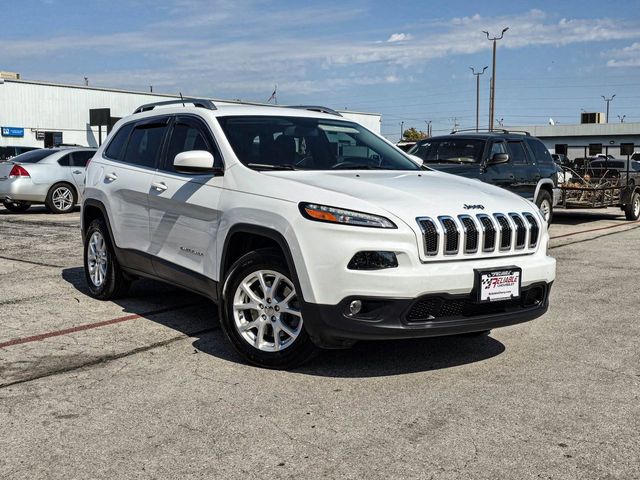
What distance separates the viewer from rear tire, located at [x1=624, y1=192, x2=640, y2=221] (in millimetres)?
17203

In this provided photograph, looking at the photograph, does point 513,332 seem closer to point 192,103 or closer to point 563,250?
point 192,103

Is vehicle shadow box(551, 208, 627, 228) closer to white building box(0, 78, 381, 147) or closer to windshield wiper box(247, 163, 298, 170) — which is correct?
windshield wiper box(247, 163, 298, 170)

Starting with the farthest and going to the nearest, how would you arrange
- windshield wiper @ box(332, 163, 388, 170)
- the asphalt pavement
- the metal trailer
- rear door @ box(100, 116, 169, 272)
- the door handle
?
the metal trailer → rear door @ box(100, 116, 169, 272) → the door handle → windshield wiper @ box(332, 163, 388, 170) → the asphalt pavement

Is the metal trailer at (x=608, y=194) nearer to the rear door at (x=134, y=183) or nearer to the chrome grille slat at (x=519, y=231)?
the rear door at (x=134, y=183)

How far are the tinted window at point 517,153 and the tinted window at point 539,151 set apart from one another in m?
0.37

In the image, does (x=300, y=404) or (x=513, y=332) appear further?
(x=513, y=332)

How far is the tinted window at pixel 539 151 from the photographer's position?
14.3m

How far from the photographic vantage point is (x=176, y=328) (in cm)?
611

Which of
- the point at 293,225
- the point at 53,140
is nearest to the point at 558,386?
the point at 293,225

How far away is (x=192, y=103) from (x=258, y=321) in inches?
87.7

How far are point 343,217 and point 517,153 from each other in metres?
10.00

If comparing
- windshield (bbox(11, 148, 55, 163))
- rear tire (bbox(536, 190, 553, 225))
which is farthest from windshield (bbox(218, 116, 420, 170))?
windshield (bbox(11, 148, 55, 163))

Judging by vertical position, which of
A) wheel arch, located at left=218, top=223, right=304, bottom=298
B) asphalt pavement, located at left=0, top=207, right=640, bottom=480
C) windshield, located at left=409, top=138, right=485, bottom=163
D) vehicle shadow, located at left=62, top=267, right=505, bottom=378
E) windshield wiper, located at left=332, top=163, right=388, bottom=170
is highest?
windshield, located at left=409, top=138, right=485, bottom=163

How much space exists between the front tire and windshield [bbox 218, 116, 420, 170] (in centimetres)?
82
